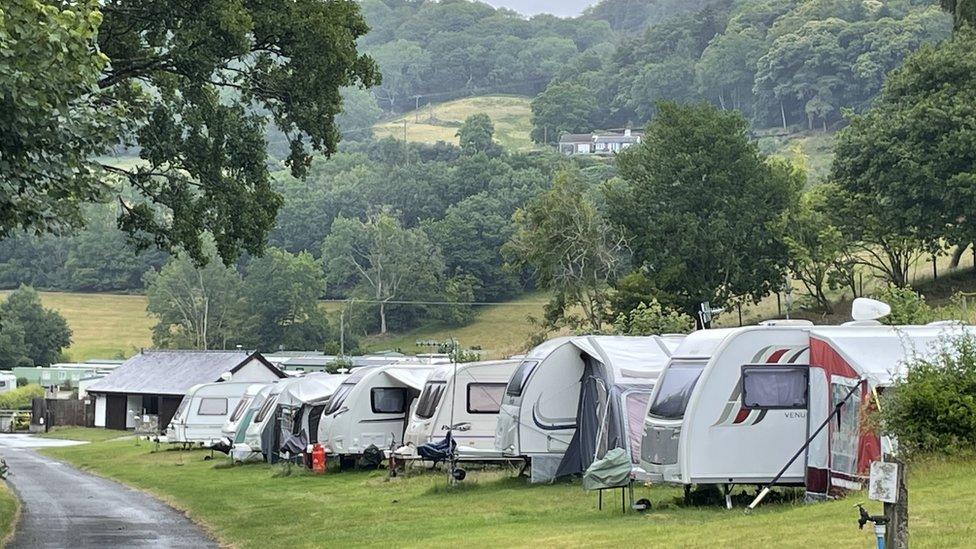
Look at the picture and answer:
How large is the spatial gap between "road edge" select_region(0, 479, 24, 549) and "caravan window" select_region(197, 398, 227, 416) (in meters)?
13.9

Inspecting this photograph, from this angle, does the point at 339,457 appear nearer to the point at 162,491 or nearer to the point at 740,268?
the point at 162,491

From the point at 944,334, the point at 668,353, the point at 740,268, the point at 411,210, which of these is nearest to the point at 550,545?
the point at 944,334

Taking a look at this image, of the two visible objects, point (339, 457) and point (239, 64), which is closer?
point (239, 64)

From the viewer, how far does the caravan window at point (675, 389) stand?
18.9 metres

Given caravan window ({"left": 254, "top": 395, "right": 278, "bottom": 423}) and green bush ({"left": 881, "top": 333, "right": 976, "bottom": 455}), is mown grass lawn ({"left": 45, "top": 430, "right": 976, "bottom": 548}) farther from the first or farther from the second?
caravan window ({"left": 254, "top": 395, "right": 278, "bottom": 423})

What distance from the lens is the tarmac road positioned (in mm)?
19422

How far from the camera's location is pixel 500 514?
1988 cm

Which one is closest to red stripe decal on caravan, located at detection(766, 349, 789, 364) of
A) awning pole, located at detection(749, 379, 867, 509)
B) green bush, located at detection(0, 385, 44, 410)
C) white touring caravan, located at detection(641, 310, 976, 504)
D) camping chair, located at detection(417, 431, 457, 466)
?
white touring caravan, located at detection(641, 310, 976, 504)

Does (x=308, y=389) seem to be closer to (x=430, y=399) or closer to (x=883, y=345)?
(x=430, y=399)

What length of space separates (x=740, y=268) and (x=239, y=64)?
4295cm

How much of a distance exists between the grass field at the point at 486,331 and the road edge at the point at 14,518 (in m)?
63.8

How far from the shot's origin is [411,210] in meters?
132

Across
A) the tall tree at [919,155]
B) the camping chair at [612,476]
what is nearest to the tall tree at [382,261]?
the tall tree at [919,155]

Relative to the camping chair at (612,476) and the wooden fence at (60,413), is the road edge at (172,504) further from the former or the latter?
the wooden fence at (60,413)
